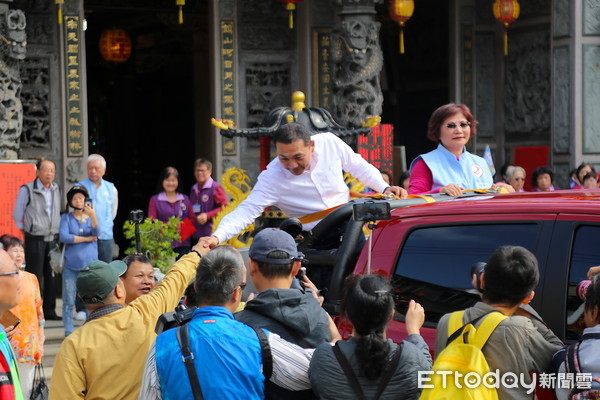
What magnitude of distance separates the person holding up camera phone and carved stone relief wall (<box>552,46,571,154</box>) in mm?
7091

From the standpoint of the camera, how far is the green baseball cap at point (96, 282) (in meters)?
4.16

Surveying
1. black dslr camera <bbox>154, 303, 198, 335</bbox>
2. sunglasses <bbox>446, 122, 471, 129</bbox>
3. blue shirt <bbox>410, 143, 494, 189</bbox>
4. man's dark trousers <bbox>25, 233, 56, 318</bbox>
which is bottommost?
man's dark trousers <bbox>25, 233, 56, 318</bbox>

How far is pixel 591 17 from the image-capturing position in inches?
547

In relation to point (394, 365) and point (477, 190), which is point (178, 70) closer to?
point (477, 190)

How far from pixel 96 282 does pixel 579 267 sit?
76.2 inches

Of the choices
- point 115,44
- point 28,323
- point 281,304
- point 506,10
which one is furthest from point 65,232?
point 506,10

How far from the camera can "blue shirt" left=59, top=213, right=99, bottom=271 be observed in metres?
9.70

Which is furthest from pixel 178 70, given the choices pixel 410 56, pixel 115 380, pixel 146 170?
pixel 115 380

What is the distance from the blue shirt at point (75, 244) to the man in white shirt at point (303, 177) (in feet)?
13.3

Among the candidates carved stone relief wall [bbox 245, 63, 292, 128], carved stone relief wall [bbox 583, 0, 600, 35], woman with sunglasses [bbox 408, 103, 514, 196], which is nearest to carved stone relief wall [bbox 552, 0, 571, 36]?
carved stone relief wall [bbox 583, 0, 600, 35]

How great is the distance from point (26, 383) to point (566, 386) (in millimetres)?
2344

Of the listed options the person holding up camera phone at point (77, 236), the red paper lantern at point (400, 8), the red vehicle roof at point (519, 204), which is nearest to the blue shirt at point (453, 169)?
the red vehicle roof at point (519, 204)

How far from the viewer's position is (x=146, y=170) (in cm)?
1964

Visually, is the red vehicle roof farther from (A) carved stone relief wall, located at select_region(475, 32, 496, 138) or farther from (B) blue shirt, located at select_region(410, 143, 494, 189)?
(A) carved stone relief wall, located at select_region(475, 32, 496, 138)
